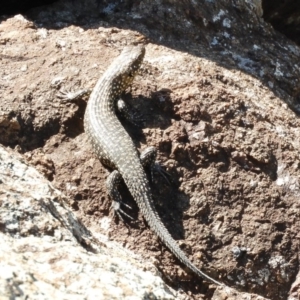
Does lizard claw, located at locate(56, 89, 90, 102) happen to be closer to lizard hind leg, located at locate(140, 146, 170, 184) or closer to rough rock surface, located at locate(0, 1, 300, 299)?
Answer: rough rock surface, located at locate(0, 1, 300, 299)

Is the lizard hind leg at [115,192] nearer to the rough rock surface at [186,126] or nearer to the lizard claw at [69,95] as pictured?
the rough rock surface at [186,126]

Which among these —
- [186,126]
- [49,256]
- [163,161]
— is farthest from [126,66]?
[49,256]

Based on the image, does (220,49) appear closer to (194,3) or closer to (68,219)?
(194,3)

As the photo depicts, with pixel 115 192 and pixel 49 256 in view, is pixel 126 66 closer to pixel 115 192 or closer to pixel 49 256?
pixel 115 192

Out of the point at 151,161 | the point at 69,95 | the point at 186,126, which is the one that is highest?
the point at 186,126

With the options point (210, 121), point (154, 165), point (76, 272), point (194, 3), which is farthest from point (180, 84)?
point (76, 272)

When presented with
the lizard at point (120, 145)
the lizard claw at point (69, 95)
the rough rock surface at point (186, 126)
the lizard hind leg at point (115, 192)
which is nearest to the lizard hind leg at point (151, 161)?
the lizard at point (120, 145)
